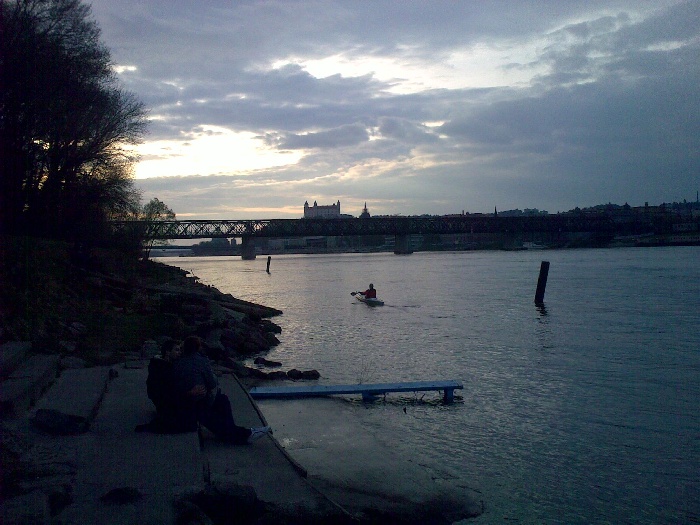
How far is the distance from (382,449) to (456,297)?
1479 inches

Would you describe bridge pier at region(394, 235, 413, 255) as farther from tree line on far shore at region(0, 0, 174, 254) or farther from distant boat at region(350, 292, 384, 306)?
tree line on far shore at region(0, 0, 174, 254)

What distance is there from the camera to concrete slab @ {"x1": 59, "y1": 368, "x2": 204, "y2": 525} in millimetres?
6332

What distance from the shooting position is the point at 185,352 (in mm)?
9250

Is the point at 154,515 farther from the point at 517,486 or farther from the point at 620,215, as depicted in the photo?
the point at 620,215

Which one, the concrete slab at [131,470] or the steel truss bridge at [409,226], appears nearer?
the concrete slab at [131,470]

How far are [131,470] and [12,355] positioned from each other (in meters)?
4.27

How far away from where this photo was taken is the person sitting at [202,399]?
8.85 meters

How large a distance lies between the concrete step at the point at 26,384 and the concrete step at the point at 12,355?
84mm

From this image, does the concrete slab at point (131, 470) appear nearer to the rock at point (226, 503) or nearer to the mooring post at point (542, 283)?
the rock at point (226, 503)

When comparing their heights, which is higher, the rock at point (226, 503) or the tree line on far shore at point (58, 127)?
the tree line on far shore at point (58, 127)

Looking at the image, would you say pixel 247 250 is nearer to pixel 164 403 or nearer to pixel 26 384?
pixel 26 384

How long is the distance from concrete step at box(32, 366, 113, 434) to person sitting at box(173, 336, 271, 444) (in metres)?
1.32

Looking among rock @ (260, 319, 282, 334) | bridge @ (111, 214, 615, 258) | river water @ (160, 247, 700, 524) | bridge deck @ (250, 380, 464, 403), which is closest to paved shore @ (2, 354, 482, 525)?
river water @ (160, 247, 700, 524)

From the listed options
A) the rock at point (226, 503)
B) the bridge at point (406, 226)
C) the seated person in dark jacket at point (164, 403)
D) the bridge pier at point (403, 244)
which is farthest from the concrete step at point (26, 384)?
the bridge pier at point (403, 244)
